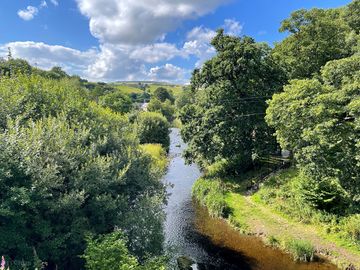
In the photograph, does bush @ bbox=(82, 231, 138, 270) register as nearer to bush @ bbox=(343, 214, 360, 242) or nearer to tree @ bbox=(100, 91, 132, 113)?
bush @ bbox=(343, 214, 360, 242)

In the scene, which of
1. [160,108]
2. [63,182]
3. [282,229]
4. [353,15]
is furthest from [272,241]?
[160,108]

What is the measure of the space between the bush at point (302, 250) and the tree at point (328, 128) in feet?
13.1

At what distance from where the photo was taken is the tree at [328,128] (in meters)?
18.8

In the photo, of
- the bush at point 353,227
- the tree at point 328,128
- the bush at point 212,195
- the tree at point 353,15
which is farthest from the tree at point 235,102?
the tree at point 353,15

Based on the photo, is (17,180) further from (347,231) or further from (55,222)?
(347,231)

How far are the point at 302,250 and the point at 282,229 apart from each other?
3.30 meters

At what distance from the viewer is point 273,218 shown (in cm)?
2430

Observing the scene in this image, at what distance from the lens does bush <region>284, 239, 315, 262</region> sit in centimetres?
1906

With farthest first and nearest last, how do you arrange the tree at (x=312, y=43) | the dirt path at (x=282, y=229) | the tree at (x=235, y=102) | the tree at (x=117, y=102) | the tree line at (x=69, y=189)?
1. the tree at (x=117, y=102)
2. the tree at (x=312, y=43)
3. the tree at (x=235, y=102)
4. the dirt path at (x=282, y=229)
5. the tree line at (x=69, y=189)

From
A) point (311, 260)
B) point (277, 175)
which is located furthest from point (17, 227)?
point (277, 175)

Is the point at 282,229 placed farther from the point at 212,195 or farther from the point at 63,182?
the point at 63,182

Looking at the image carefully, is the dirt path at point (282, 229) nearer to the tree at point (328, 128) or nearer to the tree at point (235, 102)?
the tree at point (328, 128)

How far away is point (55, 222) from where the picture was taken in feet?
43.3

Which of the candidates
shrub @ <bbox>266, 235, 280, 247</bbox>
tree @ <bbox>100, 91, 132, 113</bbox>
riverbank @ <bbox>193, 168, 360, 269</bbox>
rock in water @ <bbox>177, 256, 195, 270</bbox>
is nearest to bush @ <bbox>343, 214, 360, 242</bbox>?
riverbank @ <bbox>193, 168, 360, 269</bbox>
